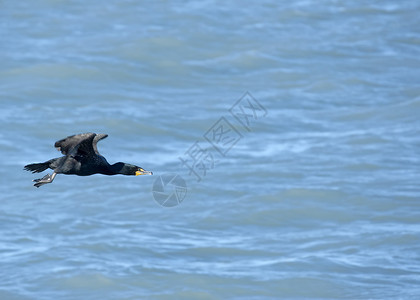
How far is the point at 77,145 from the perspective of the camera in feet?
39.8

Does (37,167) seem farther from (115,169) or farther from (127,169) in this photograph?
(127,169)

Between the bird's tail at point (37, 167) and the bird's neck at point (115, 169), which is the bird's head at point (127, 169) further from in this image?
the bird's tail at point (37, 167)

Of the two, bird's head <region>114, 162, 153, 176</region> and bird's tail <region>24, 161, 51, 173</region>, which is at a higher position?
bird's head <region>114, 162, 153, 176</region>

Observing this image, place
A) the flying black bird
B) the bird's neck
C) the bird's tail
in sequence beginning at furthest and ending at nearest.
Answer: the bird's neck, the bird's tail, the flying black bird

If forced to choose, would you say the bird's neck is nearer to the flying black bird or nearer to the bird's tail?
the flying black bird

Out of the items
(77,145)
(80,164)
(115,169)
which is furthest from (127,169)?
Result: (77,145)

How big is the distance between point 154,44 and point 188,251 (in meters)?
16.0

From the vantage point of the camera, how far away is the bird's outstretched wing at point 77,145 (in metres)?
12.0

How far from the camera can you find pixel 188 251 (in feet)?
84.0

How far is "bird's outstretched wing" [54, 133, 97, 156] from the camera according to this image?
12.0m

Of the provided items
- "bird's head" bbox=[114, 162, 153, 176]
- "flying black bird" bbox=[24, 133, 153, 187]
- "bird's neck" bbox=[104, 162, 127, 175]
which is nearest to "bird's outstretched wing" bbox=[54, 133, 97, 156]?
"flying black bird" bbox=[24, 133, 153, 187]

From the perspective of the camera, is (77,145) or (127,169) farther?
(127,169)

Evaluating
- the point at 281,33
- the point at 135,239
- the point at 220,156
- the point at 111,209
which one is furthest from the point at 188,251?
the point at 281,33

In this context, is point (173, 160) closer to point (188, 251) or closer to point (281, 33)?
point (188, 251)
